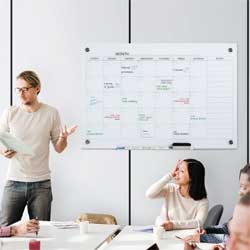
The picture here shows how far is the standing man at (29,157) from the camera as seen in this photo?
4617 mm

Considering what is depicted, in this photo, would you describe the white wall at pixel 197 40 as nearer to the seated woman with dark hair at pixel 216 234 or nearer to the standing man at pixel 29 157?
the standing man at pixel 29 157

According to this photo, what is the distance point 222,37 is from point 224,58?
0.20 meters

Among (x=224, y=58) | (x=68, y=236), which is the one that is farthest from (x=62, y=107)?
(x=68, y=236)

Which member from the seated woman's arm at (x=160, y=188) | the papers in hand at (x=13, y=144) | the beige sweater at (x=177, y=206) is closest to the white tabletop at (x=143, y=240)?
the beige sweater at (x=177, y=206)

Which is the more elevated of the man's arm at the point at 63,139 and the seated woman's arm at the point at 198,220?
the man's arm at the point at 63,139

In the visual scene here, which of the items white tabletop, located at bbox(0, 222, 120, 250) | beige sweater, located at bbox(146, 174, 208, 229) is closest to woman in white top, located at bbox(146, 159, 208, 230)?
beige sweater, located at bbox(146, 174, 208, 229)

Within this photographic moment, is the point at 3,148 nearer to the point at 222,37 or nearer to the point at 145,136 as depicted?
the point at 145,136

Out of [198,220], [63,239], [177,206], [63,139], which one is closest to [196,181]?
[177,206]

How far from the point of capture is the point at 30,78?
471 cm

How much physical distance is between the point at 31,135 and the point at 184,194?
1.42 m

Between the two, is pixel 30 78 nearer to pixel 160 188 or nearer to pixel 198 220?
pixel 160 188

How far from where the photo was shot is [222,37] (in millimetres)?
5168

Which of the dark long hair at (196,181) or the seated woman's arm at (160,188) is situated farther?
the seated woman's arm at (160,188)

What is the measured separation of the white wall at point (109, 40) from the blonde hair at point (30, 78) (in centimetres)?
40
